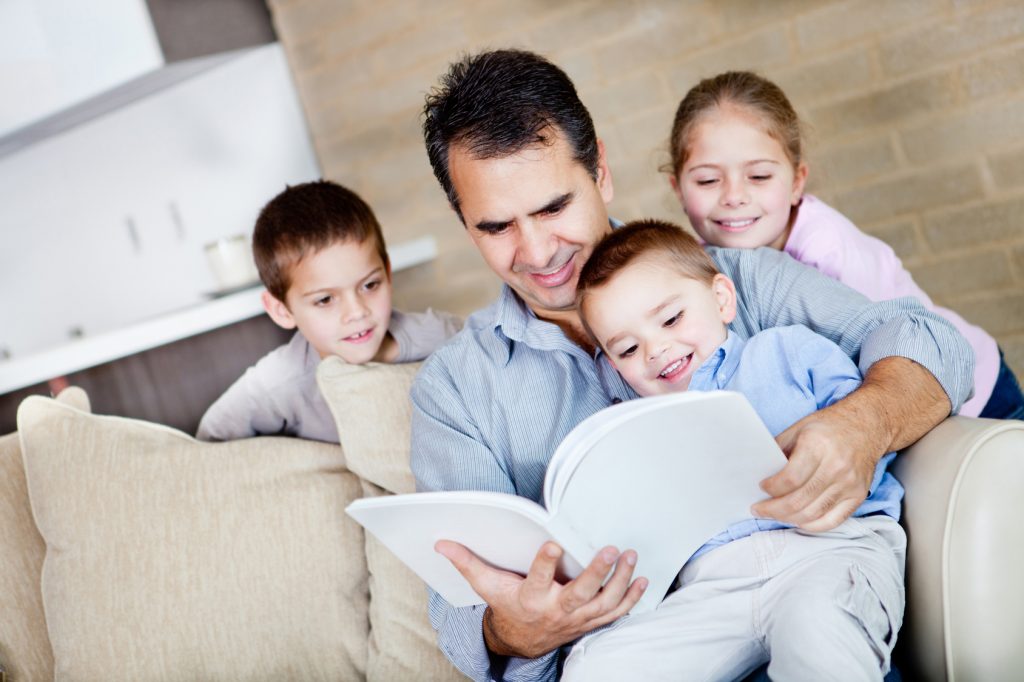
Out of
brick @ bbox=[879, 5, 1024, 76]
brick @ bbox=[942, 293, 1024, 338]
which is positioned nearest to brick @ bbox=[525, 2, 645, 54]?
brick @ bbox=[879, 5, 1024, 76]

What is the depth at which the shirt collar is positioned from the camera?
145 cm

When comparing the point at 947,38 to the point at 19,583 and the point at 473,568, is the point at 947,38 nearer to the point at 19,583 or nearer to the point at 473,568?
the point at 473,568

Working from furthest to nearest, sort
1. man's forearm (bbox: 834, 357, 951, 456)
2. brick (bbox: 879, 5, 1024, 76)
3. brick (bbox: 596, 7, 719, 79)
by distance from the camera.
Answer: brick (bbox: 596, 7, 719, 79), brick (bbox: 879, 5, 1024, 76), man's forearm (bbox: 834, 357, 951, 456)

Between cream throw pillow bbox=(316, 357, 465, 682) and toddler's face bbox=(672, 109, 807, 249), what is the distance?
0.69 m

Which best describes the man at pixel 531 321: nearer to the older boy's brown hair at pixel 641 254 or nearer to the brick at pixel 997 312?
the older boy's brown hair at pixel 641 254

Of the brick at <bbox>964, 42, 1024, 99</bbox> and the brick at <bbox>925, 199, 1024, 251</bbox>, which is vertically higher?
the brick at <bbox>964, 42, 1024, 99</bbox>

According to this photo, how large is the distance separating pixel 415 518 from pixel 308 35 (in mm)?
2791

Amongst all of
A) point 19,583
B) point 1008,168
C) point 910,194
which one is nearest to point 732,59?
point 910,194

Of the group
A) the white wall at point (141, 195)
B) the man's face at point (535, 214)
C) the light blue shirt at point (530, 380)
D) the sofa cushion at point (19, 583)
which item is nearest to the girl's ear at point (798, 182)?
the light blue shirt at point (530, 380)

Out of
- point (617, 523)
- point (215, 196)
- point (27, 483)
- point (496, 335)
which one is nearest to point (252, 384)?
point (27, 483)

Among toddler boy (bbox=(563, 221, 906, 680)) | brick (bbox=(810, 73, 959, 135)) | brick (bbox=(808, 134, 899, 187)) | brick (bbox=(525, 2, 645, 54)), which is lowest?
toddler boy (bbox=(563, 221, 906, 680))

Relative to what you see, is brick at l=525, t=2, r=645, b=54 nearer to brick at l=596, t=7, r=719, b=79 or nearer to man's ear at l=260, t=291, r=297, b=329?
brick at l=596, t=7, r=719, b=79

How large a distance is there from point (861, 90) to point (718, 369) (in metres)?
1.46

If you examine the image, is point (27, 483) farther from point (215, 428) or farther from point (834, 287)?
point (834, 287)
